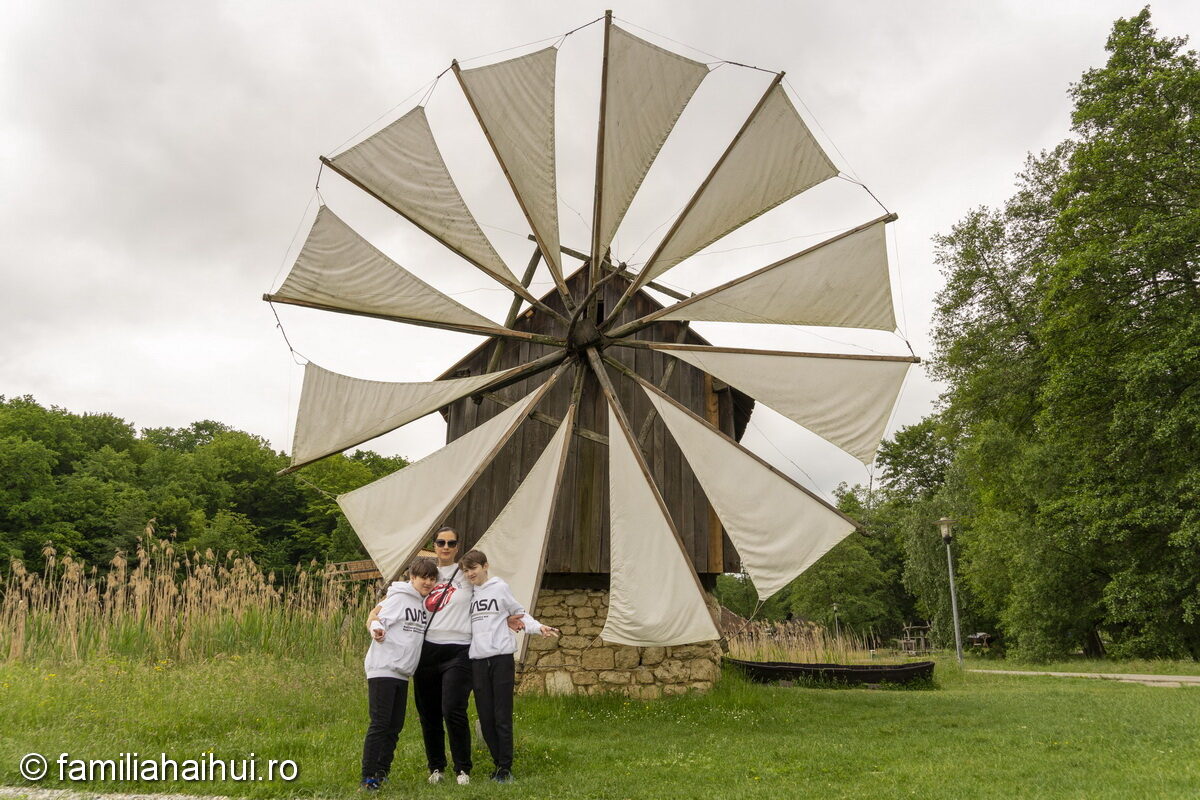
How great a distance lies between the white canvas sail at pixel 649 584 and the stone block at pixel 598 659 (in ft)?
9.79

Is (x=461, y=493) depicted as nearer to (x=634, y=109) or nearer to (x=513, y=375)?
(x=513, y=375)

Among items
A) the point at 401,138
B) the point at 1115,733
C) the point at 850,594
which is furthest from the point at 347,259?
the point at 850,594

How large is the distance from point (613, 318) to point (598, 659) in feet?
15.8

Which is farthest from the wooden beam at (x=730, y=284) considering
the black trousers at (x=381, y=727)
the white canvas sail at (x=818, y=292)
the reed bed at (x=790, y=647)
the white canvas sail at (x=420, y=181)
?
the reed bed at (x=790, y=647)

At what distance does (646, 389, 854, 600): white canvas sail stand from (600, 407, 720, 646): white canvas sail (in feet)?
2.35

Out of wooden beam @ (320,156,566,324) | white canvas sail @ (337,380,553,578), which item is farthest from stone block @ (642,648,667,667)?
wooden beam @ (320,156,566,324)

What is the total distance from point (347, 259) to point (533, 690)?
644 cm

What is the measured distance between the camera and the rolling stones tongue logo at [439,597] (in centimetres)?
551

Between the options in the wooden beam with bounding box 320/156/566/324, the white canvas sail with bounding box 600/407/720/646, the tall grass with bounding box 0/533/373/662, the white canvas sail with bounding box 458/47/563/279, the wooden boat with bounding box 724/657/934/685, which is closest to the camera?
the white canvas sail with bounding box 600/407/720/646

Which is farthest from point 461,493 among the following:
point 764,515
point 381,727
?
point 381,727

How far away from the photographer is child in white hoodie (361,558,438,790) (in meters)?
5.11

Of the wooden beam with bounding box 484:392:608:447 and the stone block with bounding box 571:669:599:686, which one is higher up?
the wooden beam with bounding box 484:392:608:447

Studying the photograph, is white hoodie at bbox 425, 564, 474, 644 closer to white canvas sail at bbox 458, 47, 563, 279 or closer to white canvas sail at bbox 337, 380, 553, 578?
white canvas sail at bbox 337, 380, 553, 578

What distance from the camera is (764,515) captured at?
27.6ft
